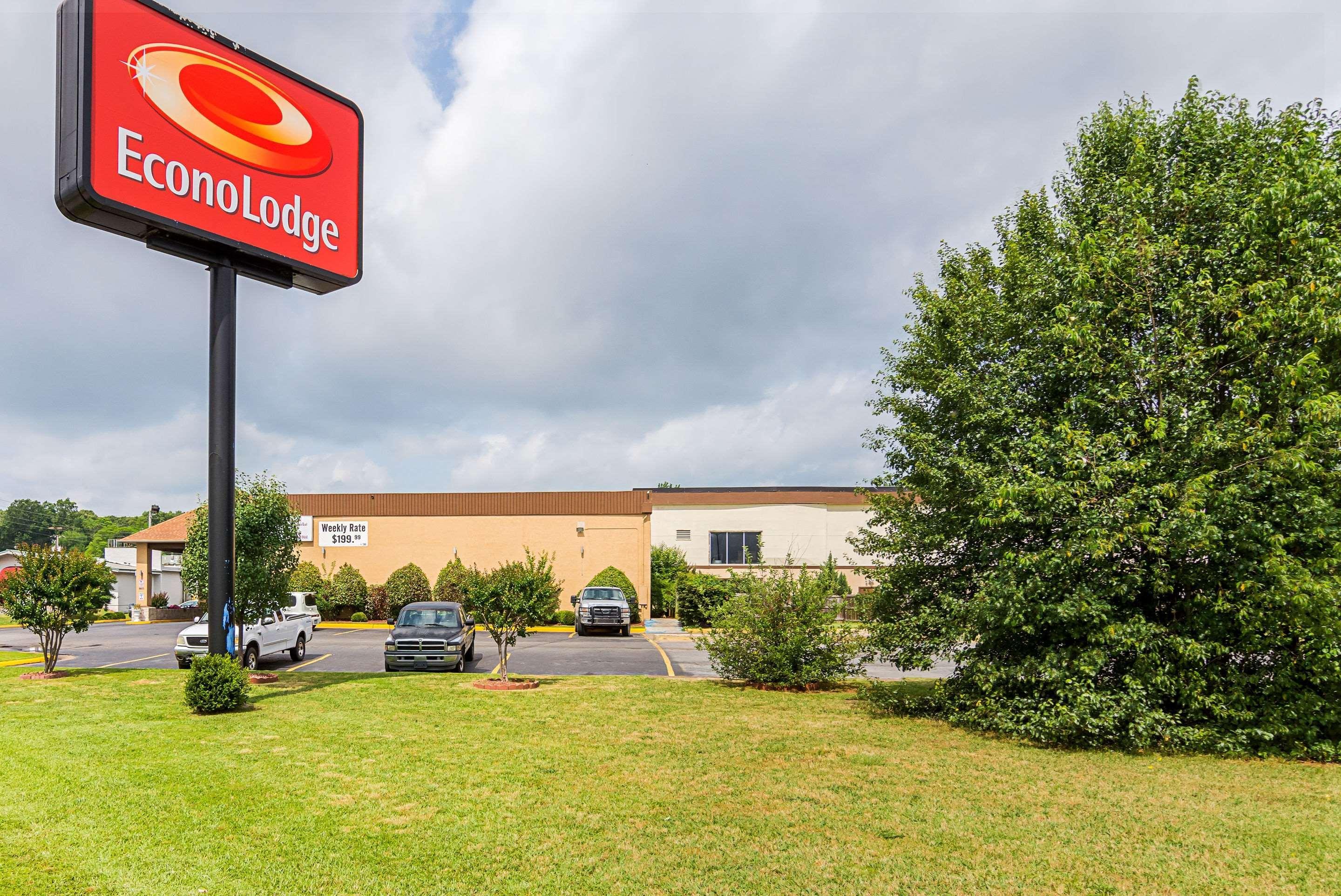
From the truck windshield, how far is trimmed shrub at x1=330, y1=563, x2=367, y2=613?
18520 mm

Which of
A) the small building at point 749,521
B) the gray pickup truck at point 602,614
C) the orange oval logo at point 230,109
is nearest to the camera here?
the orange oval logo at point 230,109

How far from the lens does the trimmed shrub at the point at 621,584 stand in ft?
114

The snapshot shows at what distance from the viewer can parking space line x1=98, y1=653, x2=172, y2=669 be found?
1867 centimetres

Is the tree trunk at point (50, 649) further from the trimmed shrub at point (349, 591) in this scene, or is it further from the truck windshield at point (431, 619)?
the trimmed shrub at point (349, 591)

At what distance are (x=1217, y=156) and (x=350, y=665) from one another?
1947 cm

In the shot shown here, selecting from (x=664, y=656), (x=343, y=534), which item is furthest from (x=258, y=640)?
(x=343, y=534)

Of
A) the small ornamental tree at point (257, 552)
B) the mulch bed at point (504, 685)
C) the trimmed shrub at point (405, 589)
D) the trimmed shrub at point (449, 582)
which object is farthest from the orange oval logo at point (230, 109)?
the trimmed shrub at point (405, 589)

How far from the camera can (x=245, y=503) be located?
651 inches

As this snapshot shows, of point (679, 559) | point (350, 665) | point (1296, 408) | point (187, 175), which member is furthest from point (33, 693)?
point (679, 559)

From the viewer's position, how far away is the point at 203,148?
13047 mm

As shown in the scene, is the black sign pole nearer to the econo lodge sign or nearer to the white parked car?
the econo lodge sign

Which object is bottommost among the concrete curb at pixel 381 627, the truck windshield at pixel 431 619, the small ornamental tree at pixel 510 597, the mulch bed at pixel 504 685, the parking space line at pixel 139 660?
the concrete curb at pixel 381 627

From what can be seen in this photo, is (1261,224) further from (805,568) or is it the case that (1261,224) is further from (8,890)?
A: (8,890)

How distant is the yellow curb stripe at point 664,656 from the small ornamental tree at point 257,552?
8.45m
